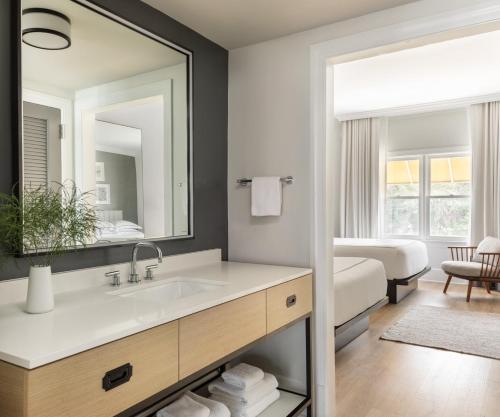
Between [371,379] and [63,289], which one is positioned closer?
[63,289]

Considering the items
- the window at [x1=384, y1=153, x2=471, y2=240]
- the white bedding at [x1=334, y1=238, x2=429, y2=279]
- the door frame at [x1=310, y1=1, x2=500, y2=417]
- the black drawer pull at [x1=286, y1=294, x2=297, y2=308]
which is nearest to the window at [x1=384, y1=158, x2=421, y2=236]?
the window at [x1=384, y1=153, x2=471, y2=240]

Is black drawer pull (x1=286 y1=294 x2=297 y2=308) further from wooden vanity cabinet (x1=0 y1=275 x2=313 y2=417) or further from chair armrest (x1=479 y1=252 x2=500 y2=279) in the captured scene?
chair armrest (x1=479 y1=252 x2=500 y2=279)

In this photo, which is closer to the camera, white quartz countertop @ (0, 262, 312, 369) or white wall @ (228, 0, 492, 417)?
white quartz countertop @ (0, 262, 312, 369)

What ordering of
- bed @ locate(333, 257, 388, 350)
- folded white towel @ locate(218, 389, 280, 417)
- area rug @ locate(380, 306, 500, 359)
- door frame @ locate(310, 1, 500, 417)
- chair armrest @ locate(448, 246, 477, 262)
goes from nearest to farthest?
1. folded white towel @ locate(218, 389, 280, 417)
2. door frame @ locate(310, 1, 500, 417)
3. bed @ locate(333, 257, 388, 350)
4. area rug @ locate(380, 306, 500, 359)
5. chair armrest @ locate(448, 246, 477, 262)

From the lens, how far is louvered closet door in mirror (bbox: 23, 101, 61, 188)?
1521 mm

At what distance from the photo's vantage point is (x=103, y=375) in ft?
3.51

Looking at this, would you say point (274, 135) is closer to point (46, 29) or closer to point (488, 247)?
point (46, 29)

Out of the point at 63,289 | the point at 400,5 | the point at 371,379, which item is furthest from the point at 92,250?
the point at 371,379

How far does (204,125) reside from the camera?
241 centimetres

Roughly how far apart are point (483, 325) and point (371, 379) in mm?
1829

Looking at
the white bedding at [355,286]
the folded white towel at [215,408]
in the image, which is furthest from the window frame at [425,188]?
the folded white towel at [215,408]

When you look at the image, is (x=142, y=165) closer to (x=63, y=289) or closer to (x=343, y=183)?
(x=63, y=289)

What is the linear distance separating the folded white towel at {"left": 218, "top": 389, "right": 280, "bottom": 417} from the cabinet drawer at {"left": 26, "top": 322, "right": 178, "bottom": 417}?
766 millimetres

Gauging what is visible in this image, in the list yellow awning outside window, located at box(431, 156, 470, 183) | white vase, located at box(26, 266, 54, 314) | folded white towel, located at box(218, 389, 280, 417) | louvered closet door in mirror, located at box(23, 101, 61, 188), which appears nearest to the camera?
white vase, located at box(26, 266, 54, 314)
